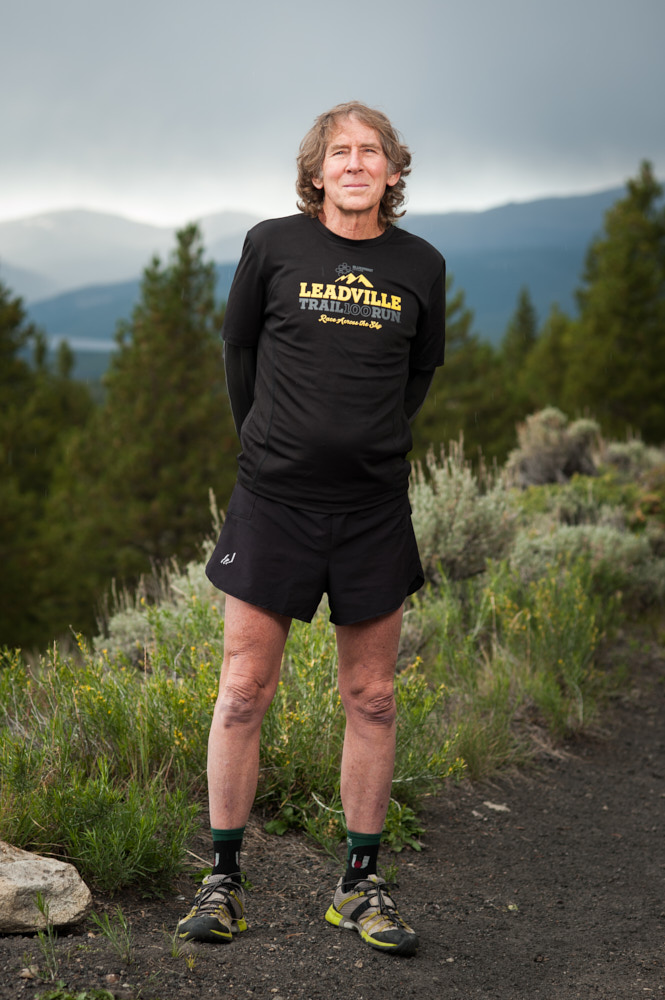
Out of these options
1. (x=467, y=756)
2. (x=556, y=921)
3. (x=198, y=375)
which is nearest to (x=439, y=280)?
(x=556, y=921)

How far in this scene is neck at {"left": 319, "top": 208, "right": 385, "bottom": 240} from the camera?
8.21ft

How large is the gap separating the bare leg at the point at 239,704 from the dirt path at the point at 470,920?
38cm

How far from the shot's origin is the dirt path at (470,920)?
7.80ft

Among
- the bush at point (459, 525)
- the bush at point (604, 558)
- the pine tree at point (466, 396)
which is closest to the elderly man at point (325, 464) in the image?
the bush at point (459, 525)

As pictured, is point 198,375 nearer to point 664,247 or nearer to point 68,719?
point 664,247

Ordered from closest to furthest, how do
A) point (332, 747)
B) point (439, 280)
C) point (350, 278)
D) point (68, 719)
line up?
point (350, 278) < point (439, 280) < point (68, 719) < point (332, 747)

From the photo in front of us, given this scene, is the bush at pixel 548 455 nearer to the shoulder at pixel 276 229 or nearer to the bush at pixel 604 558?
the bush at pixel 604 558

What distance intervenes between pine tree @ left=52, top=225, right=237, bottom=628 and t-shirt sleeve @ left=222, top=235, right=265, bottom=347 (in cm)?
1581

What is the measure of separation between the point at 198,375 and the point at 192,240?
3.02 metres

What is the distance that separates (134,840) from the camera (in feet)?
9.09

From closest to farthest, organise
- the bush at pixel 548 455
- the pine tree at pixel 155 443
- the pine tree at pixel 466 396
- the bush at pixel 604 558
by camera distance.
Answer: the bush at pixel 604 558, the bush at pixel 548 455, the pine tree at pixel 155 443, the pine tree at pixel 466 396

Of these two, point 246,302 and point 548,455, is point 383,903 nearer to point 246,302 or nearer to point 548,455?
point 246,302

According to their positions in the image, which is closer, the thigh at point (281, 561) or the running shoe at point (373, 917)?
the thigh at point (281, 561)

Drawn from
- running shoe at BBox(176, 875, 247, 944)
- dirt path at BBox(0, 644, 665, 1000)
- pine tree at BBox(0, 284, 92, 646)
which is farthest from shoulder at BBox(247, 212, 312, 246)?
pine tree at BBox(0, 284, 92, 646)
